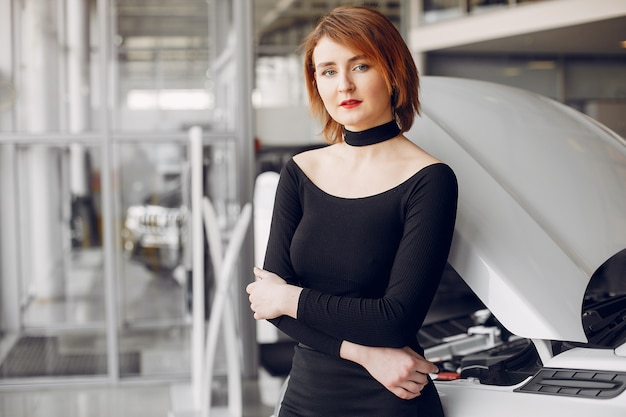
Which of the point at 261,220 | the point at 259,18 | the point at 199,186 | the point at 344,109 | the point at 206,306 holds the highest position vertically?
the point at 259,18

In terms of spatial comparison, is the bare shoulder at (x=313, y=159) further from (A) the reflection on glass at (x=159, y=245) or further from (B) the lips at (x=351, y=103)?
(A) the reflection on glass at (x=159, y=245)

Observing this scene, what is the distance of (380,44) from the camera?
1662mm

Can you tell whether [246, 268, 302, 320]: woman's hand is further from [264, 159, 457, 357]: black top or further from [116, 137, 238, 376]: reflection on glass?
[116, 137, 238, 376]: reflection on glass

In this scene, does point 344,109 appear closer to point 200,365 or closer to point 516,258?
point 516,258

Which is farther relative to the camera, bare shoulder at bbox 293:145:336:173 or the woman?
bare shoulder at bbox 293:145:336:173

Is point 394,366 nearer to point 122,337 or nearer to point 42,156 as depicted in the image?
point 122,337

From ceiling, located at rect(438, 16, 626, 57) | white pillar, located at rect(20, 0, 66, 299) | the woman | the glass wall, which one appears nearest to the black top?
the woman

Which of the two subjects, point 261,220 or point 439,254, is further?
point 261,220

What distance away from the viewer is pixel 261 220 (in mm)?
6270

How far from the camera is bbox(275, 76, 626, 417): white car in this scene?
1718 mm

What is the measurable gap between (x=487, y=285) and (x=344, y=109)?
480 mm

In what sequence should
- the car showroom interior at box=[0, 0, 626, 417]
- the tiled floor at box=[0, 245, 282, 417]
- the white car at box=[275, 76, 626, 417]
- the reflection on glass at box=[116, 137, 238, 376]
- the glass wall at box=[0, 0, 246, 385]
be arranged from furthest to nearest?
the reflection on glass at box=[116, 137, 238, 376] < the glass wall at box=[0, 0, 246, 385] < the car showroom interior at box=[0, 0, 626, 417] < the tiled floor at box=[0, 245, 282, 417] < the white car at box=[275, 76, 626, 417]

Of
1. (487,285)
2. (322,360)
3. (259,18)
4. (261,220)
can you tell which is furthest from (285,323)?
(259,18)

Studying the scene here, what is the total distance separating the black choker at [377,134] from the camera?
1.75m
